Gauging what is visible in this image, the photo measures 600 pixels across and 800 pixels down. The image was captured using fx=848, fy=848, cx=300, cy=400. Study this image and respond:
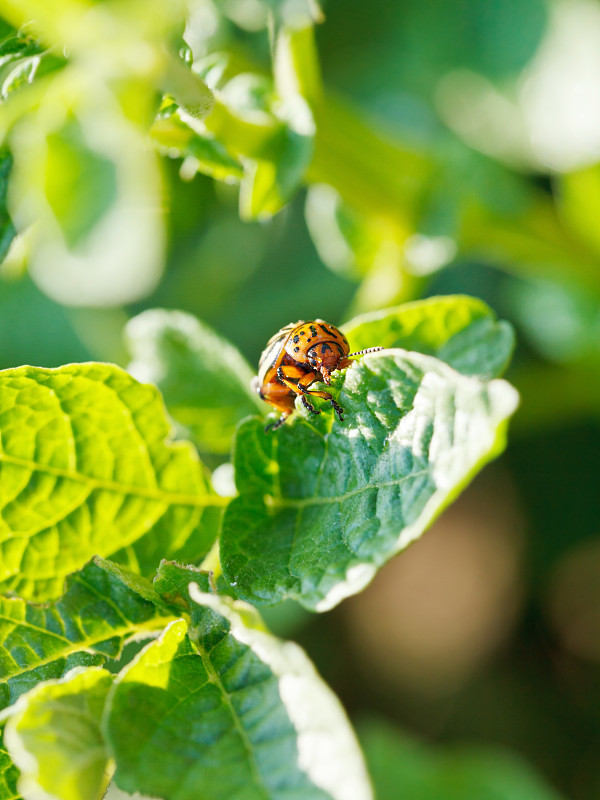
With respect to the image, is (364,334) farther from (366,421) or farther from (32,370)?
(32,370)

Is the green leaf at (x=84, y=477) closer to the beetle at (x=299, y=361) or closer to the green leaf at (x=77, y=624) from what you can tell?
the green leaf at (x=77, y=624)

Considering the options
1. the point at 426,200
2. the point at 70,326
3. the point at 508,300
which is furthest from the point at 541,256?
the point at 70,326

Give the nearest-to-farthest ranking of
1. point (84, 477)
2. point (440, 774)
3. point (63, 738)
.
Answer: point (63, 738)
point (84, 477)
point (440, 774)

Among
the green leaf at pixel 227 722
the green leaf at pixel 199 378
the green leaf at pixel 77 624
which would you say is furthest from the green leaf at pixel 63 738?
the green leaf at pixel 199 378

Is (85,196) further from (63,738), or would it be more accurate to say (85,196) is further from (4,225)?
(63,738)

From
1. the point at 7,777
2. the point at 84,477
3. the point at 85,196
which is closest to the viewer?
the point at 7,777

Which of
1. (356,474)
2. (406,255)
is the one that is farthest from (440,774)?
(356,474)
